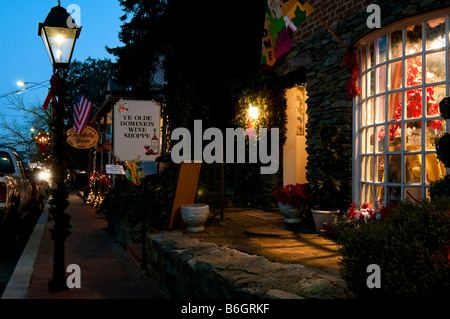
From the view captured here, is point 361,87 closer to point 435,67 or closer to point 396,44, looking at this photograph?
point 396,44

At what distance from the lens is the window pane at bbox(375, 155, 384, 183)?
5516mm

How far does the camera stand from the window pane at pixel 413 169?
4973 mm

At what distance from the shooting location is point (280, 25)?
22.7 ft

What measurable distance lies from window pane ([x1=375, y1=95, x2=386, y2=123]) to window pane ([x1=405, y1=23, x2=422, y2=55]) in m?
0.74

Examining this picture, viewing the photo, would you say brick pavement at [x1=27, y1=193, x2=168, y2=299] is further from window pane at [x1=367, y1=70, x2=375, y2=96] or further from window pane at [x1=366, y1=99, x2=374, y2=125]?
window pane at [x1=367, y1=70, x2=375, y2=96]

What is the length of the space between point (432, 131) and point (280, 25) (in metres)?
3.45

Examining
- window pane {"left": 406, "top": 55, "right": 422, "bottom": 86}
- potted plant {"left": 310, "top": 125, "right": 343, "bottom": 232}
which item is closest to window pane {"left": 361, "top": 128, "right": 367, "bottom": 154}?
potted plant {"left": 310, "top": 125, "right": 343, "bottom": 232}

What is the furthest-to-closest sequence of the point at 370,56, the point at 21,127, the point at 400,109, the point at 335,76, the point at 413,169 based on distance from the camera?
the point at 21,127 → the point at 335,76 → the point at 370,56 → the point at 400,109 → the point at 413,169

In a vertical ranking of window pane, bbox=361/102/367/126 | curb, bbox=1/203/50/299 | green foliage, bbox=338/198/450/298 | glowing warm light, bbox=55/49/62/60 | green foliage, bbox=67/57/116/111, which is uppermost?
green foliage, bbox=67/57/116/111

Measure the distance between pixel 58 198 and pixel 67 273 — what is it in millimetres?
1369

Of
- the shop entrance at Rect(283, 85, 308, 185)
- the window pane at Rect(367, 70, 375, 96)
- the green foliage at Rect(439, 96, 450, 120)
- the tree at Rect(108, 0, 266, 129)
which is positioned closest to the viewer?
the green foliage at Rect(439, 96, 450, 120)

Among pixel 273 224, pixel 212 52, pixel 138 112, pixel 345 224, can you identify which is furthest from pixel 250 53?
pixel 345 224

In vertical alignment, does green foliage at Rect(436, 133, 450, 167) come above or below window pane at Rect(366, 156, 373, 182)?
above

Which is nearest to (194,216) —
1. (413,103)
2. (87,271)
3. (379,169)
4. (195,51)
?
(87,271)
